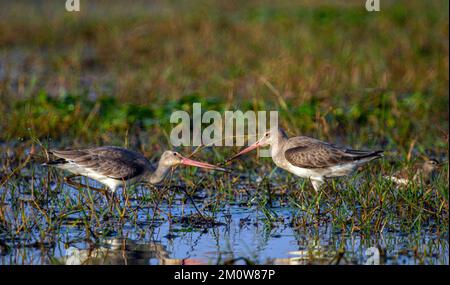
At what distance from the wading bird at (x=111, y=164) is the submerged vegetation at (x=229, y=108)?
22cm

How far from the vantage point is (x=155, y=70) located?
1516 cm

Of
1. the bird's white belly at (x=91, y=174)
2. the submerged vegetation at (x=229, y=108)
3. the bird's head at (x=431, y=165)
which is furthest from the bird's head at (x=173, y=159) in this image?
the bird's head at (x=431, y=165)

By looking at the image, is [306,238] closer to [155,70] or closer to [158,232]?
[158,232]

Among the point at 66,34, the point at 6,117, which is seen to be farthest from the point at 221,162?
the point at 66,34

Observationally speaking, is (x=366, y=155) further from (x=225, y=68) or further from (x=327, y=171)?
(x=225, y=68)

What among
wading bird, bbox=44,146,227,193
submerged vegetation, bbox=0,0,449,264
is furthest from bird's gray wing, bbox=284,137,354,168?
wading bird, bbox=44,146,227,193

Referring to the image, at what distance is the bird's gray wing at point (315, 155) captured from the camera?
29.8ft

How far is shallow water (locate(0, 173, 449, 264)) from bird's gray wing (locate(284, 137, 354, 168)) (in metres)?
0.80

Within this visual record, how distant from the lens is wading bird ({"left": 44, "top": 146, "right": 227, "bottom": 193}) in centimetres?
880

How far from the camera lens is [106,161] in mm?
8836

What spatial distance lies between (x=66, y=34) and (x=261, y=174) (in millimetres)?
10238

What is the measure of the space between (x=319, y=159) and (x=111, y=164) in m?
2.13

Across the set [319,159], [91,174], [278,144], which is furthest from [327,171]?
[91,174]

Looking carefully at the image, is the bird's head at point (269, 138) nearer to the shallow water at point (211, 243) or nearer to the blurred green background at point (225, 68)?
the blurred green background at point (225, 68)
